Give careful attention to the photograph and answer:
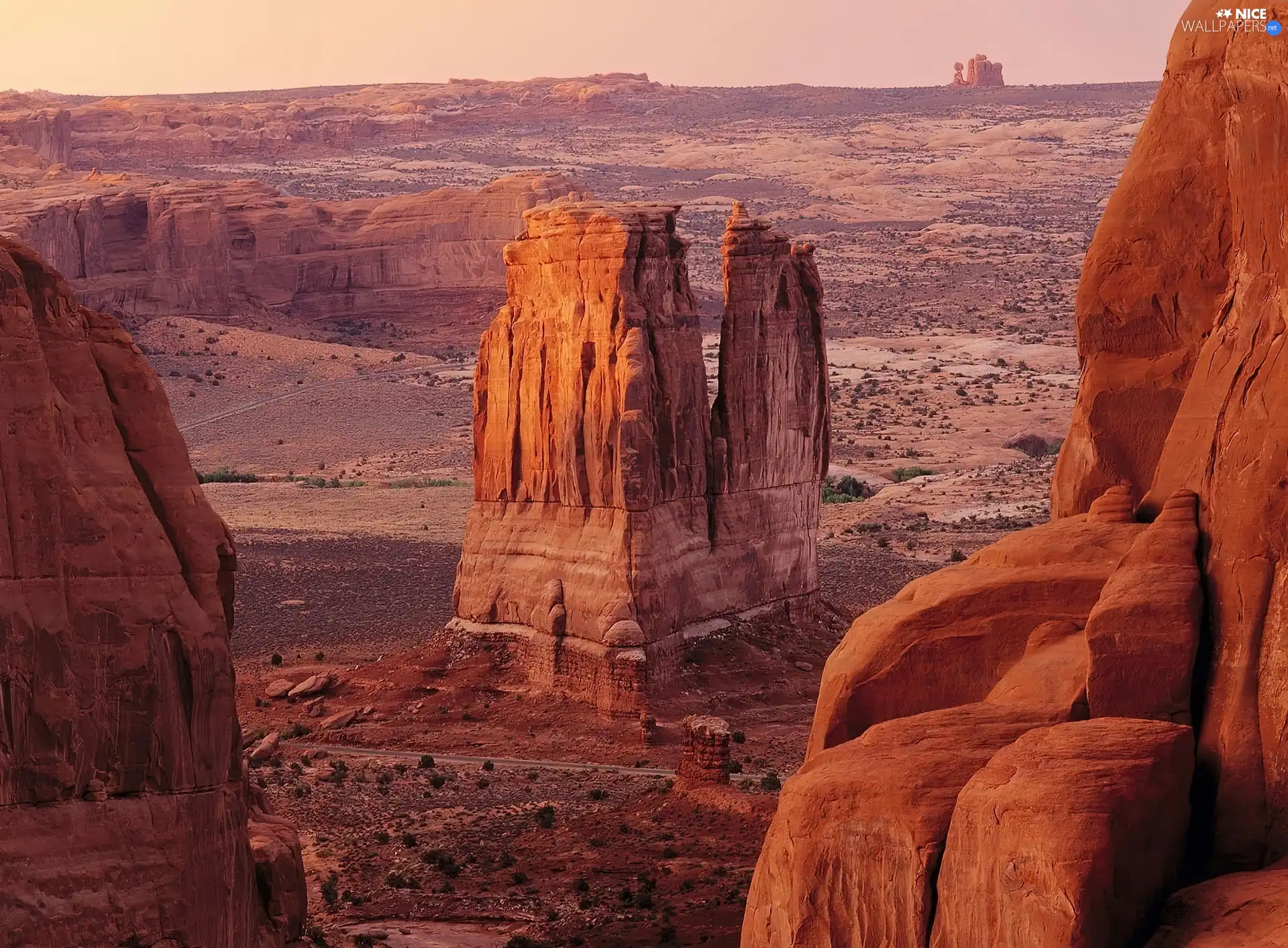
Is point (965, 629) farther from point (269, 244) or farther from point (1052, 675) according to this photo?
point (269, 244)

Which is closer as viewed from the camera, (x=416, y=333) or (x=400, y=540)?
(x=400, y=540)

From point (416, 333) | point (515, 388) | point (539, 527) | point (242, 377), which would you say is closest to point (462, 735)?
point (539, 527)

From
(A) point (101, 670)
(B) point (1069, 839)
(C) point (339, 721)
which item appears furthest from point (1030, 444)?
(B) point (1069, 839)

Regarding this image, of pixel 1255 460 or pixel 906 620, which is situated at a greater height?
pixel 1255 460

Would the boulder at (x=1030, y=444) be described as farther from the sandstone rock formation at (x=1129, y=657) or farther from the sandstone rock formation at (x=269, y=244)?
the sandstone rock formation at (x=1129, y=657)

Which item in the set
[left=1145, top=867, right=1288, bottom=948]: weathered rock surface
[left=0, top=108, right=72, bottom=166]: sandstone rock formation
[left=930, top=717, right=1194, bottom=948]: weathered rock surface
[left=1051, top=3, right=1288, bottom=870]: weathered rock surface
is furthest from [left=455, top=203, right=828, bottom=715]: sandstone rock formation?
[left=0, top=108, right=72, bottom=166]: sandstone rock formation

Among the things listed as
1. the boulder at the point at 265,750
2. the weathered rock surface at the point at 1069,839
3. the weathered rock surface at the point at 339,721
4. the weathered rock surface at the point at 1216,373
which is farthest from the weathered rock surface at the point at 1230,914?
the weathered rock surface at the point at 339,721

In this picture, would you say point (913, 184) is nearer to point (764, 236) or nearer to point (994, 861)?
Answer: point (764, 236)
